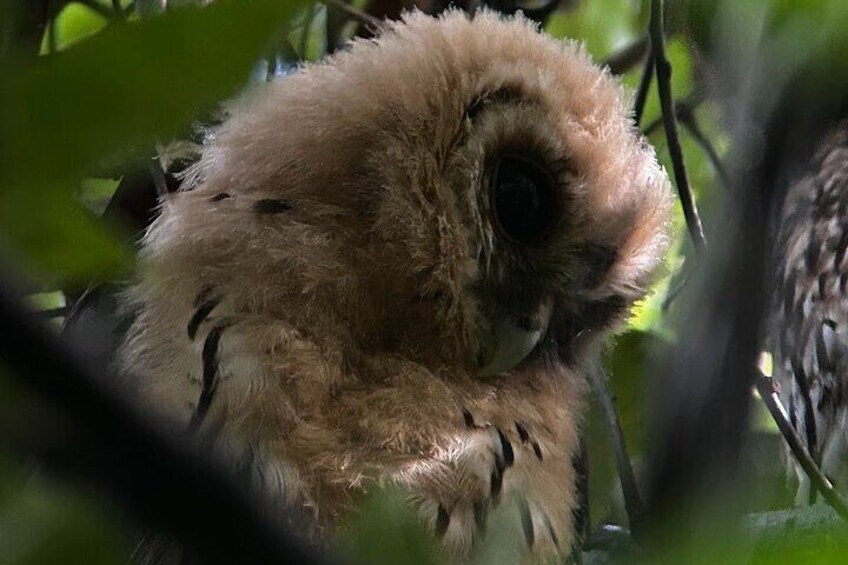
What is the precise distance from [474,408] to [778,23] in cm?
73

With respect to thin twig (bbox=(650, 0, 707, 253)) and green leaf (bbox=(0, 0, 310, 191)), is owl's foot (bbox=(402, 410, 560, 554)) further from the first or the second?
green leaf (bbox=(0, 0, 310, 191))

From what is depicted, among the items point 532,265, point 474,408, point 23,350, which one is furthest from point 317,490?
point 23,350

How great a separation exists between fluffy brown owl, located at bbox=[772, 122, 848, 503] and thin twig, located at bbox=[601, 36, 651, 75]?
31cm

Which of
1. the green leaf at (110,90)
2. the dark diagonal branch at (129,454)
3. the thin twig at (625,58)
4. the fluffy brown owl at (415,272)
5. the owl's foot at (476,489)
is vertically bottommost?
the owl's foot at (476,489)

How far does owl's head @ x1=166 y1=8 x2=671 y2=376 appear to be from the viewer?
3.14 ft

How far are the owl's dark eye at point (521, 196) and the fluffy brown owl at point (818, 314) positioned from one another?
2.06 feet

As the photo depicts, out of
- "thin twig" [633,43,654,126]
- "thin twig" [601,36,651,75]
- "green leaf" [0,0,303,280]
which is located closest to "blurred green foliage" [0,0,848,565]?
"green leaf" [0,0,303,280]

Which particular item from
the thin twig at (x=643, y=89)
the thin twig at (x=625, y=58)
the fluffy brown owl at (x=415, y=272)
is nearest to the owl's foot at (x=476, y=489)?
the fluffy brown owl at (x=415, y=272)

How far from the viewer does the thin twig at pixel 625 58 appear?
5.09 feet

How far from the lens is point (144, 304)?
3.22 ft

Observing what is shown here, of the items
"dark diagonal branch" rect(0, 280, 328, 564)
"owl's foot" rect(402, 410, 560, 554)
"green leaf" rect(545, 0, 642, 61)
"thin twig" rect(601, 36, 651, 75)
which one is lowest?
"owl's foot" rect(402, 410, 560, 554)

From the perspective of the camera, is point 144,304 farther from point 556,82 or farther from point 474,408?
point 556,82

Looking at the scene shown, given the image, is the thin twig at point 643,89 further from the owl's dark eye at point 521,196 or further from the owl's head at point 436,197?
the owl's dark eye at point 521,196

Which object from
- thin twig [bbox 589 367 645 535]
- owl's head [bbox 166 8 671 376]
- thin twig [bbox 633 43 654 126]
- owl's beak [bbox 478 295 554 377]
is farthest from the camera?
thin twig [bbox 633 43 654 126]
